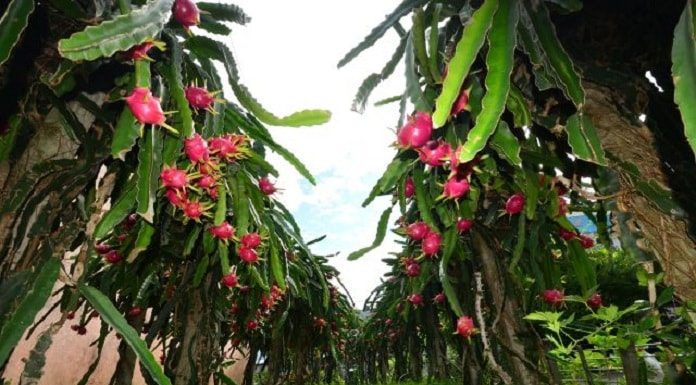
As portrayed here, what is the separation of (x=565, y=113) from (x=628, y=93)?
0.58 feet

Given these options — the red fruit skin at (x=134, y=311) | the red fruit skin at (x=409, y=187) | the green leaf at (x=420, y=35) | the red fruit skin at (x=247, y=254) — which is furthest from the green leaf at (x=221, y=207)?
the red fruit skin at (x=134, y=311)

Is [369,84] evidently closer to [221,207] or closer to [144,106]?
[221,207]

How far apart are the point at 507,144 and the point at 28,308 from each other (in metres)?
1.12

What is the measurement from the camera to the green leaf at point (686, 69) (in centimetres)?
63

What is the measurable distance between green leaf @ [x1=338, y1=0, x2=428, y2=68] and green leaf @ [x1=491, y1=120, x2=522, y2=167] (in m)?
→ 0.47

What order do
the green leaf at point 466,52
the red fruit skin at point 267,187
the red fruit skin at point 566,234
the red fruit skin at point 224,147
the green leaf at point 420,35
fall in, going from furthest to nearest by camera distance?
the red fruit skin at point 267,187, the red fruit skin at point 566,234, the red fruit skin at point 224,147, the green leaf at point 420,35, the green leaf at point 466,52

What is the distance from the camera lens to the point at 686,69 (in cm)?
67

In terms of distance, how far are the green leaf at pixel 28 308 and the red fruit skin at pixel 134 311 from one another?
168 cm

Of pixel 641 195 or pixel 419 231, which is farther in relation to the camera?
pixel 419 231

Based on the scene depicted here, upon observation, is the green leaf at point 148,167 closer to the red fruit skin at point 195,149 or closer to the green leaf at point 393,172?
the red fruit skin at point 195,149

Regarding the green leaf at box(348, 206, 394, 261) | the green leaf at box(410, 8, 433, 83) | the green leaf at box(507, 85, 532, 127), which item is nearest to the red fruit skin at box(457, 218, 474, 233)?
the green leaf at box(348, 206, 394, 261)

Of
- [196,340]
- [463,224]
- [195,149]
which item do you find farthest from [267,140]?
[196,340]

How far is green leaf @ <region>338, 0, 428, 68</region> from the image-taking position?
1289 mm

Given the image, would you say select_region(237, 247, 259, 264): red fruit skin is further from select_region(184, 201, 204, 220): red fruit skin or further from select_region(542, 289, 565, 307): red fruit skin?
select_region(542, 289, 565, 307): red fruit skin
